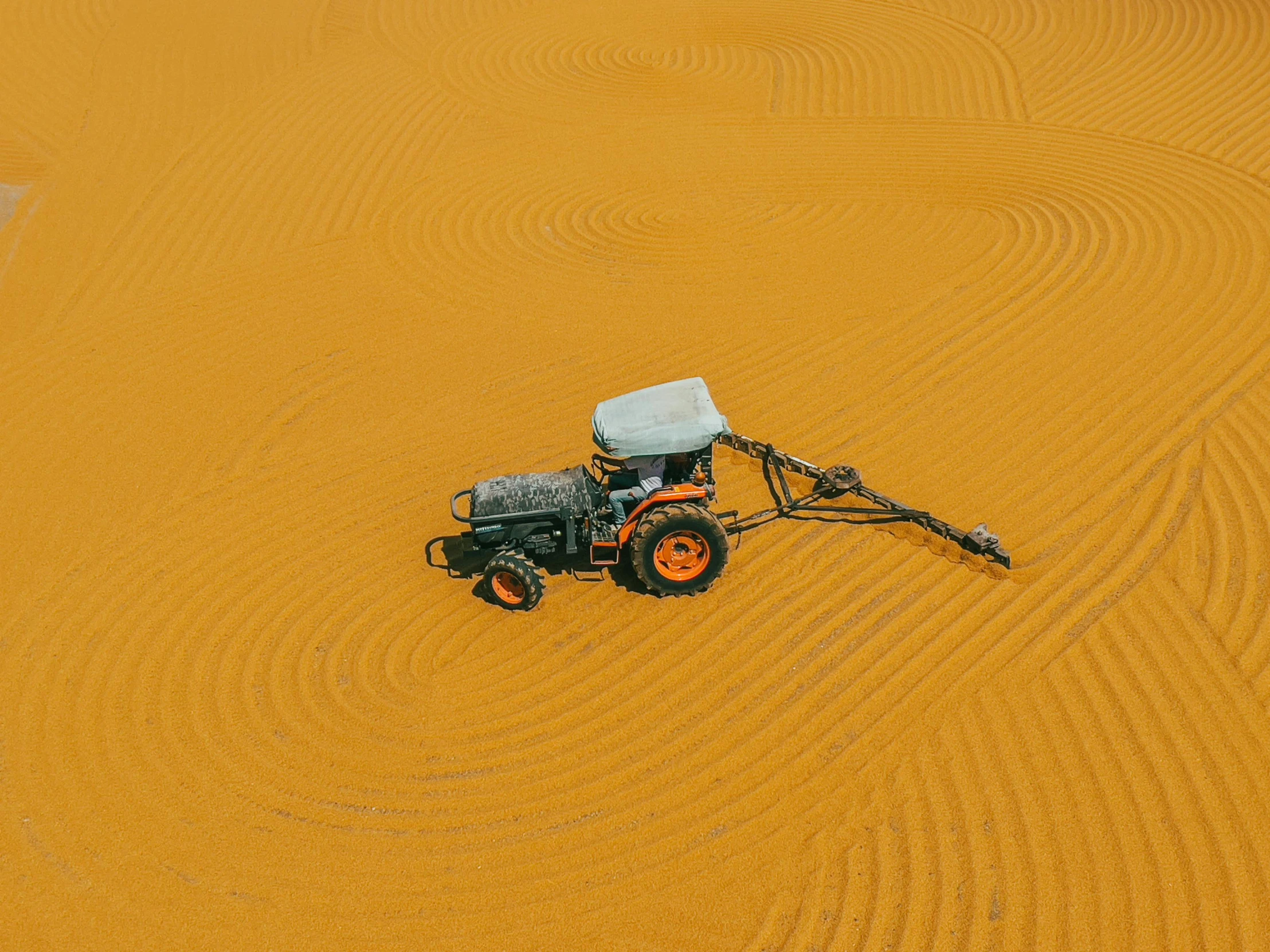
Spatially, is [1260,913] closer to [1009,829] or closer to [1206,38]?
[1009,829]

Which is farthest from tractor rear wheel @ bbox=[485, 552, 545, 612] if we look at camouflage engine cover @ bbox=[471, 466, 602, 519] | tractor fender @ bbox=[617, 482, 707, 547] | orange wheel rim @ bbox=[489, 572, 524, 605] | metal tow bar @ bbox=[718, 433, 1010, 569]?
metal tow bar @ bbox=[718, 433, 1010, 569]

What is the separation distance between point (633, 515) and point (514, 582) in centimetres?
94

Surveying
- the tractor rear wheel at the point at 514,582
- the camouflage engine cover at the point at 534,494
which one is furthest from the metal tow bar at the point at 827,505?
the tractor rear wheel at the point at 514,582

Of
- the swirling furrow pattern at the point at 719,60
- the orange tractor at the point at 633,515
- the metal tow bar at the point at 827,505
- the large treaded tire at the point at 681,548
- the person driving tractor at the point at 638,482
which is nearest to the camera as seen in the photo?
the large treaded tire at the point at 681,548

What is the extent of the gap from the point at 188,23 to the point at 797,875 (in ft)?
53.1

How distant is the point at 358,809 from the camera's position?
228 inches

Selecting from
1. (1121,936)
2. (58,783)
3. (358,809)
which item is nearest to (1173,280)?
(1121,936)

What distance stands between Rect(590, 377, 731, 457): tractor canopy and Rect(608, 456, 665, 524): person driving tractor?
154 millimetres

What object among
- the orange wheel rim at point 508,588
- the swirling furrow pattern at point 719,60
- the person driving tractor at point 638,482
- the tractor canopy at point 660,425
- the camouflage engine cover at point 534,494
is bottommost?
the orange wheel rim at point 508,588

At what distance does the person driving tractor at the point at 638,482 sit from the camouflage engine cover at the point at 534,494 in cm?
16

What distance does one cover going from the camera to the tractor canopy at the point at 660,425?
6871 millimetres

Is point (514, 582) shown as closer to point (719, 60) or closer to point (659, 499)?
point (659, 499)

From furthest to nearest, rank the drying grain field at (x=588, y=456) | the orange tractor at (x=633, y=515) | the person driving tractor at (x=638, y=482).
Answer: the person driving tractor at (x=638, y=482), the orange tractor at (x=633, y=515), the drying grain field at (x=588, y=456)

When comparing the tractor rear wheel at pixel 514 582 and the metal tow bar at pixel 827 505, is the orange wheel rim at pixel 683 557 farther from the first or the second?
the tractor rear wheel at pixel 514 582
